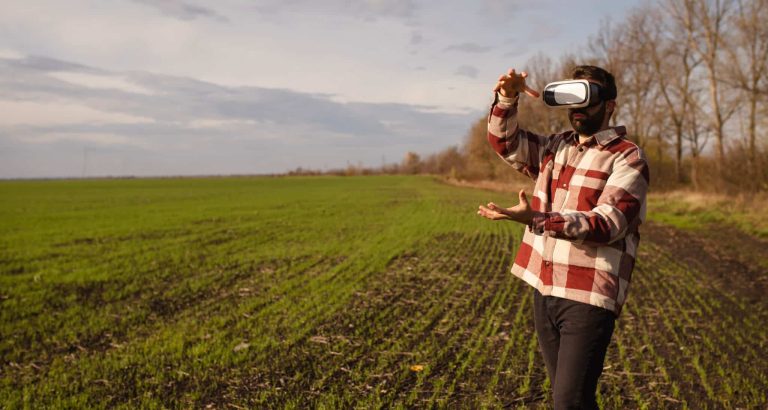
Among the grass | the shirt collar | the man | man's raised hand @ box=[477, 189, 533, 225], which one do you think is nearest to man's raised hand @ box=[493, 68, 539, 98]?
the man

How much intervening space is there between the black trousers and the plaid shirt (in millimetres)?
63

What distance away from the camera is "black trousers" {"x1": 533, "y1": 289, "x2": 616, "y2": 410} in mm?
2668

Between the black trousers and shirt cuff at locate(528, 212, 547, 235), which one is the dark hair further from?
the black trousers

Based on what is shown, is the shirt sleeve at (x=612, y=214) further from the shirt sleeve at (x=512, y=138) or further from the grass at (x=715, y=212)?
the grass at (x=715, y=212)

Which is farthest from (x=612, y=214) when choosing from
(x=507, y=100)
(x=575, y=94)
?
(x=507, y=100)

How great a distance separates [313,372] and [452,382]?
4.81ft

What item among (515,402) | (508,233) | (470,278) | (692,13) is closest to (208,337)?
(515,402)

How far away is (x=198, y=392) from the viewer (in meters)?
5.31

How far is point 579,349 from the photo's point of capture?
8.80 feet

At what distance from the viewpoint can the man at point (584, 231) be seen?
7.97ft

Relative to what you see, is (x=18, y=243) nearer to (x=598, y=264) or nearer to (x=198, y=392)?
(x=198, y=392)

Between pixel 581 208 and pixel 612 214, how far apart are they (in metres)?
0.26

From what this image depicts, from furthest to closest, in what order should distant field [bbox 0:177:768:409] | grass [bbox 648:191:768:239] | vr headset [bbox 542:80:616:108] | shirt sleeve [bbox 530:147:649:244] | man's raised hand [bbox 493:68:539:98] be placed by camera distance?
grass [bbox 648:191:768:239], distant field [bbox 0:177:768:409], man's raised hand [bbox 493:68:539:98], vr headset [bbox 542:80:616:108], shirt sleeve [bbox 530:147:649:244]

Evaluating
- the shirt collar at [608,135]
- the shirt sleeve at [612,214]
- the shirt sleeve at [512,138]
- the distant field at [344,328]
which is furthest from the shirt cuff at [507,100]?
the distant field at [344,328]
